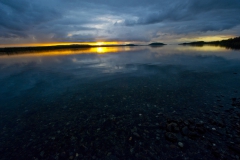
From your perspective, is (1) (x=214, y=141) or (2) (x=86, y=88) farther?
(2) (x=86, y=88)

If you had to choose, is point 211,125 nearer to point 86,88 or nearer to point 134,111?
point 134,111

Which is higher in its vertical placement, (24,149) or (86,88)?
(86,88)

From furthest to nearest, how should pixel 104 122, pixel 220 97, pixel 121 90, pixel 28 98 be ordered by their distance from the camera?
pixel 121 90
pixel 28 98
pixel 220 97
pixel 104 122

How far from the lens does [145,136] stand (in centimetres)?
673

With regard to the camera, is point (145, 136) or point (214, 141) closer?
point (214, 141)

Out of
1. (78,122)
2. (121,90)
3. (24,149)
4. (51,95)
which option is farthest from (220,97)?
(51,95)

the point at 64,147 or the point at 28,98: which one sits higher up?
the point at 28,98

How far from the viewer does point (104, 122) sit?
317 inches

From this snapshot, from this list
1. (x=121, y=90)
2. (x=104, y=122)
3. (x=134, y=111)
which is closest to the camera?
(x=104, y=122)

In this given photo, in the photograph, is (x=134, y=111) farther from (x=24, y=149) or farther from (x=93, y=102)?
(x=24, y=149)

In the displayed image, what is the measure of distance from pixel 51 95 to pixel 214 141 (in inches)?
605

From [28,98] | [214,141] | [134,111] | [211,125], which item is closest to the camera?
[214,141]

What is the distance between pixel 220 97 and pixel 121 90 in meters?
10.6

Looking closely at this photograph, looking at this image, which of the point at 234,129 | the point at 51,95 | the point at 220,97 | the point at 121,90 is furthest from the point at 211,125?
the point at 51,95
